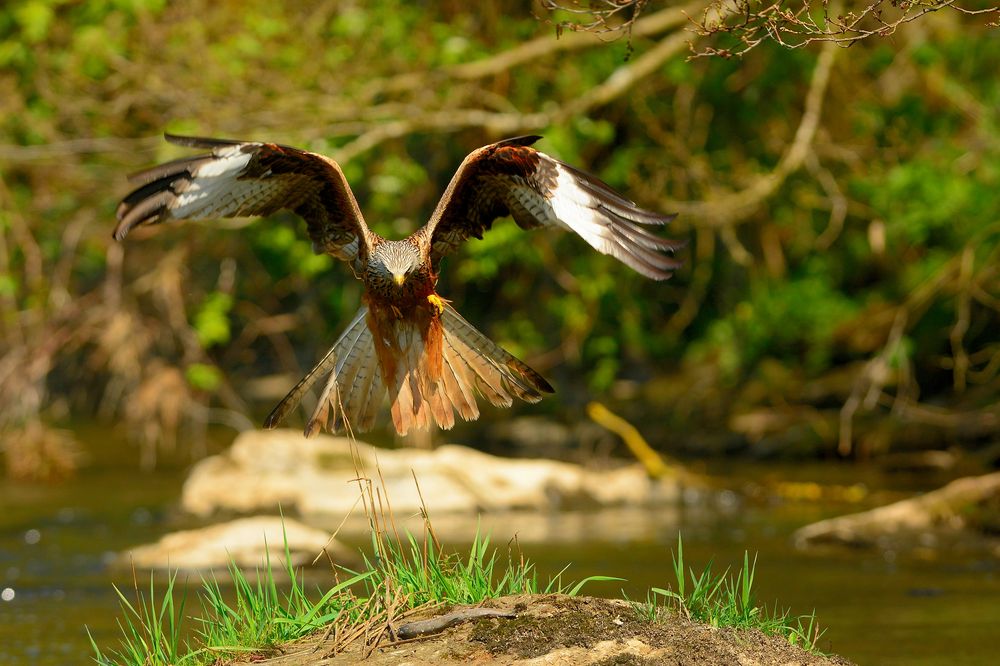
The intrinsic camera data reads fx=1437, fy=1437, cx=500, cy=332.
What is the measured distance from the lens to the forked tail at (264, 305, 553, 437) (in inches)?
244

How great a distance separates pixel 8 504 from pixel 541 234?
5.73 m

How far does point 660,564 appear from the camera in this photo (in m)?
9.44

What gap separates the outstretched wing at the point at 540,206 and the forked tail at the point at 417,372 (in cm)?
43

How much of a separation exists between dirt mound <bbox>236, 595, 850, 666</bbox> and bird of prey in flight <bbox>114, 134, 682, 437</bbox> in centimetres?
115

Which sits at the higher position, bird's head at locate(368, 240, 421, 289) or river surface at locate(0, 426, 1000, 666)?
bird's head at locate(368, 240, 421, 289)

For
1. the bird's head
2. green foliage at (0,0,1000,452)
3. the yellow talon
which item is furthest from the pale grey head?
green foliage at (0,0,1000,452)

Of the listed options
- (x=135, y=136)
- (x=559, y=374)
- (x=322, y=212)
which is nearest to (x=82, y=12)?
(x=135, y=136)

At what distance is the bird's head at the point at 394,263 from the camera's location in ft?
19.6

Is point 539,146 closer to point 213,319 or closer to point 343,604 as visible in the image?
point 213,319

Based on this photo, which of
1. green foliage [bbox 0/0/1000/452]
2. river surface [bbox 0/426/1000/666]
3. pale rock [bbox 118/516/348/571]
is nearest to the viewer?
river surface [bbox 0/426/1000/666]

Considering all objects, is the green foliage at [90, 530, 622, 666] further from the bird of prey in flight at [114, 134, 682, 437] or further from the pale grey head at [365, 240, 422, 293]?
the pale grey head at [365, 240, 422, 293]

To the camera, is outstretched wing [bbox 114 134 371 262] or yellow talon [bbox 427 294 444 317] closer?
outstretched wing [bbox 114 134 371 262]

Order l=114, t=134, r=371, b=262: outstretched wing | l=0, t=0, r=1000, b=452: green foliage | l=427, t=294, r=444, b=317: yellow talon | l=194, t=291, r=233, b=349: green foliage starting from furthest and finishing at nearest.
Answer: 1. l=194, t=291, r=233, b=349: green foliage
2. l=0, t=0, r=1000, b=452: green foliage
3. l=427, t=294, r=444, b=317: yellow talon
4. l=114, t=134, r=371, b=262: outstretched wing

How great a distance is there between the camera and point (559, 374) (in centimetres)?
1698
